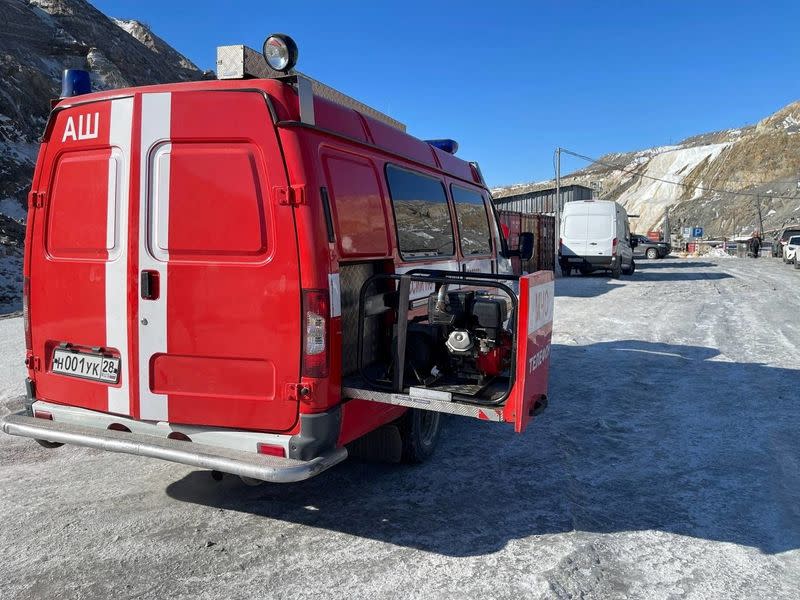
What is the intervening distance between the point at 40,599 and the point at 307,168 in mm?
2441

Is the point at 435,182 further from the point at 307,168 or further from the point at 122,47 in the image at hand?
the point at 122,47

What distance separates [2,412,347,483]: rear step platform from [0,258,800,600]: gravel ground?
490 mm

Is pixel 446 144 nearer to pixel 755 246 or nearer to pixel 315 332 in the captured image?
pixel 315 332

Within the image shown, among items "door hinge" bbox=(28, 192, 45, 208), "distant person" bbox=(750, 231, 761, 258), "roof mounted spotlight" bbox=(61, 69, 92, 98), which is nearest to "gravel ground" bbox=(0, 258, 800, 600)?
"door hinge" bbox=(28, 192, 45, 208)

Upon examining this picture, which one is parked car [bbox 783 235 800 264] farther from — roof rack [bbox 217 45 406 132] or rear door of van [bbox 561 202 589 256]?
roof rack [bbox 217 45 406 132]

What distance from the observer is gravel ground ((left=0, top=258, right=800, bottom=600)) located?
308cm

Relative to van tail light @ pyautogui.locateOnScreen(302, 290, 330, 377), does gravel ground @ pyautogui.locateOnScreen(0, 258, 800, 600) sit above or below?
below

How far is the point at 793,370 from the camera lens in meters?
7.56

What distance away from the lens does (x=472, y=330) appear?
420cm

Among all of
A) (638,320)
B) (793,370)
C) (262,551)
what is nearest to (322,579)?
(262,551)

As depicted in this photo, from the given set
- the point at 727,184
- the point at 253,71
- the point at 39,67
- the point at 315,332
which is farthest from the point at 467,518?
the point at 727,184

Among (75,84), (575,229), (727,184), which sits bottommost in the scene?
(575,229)

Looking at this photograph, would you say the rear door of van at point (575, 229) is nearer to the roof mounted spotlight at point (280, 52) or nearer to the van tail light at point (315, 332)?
the roof mounted spotlight at point (280, 52)

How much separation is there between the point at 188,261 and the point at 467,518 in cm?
224
